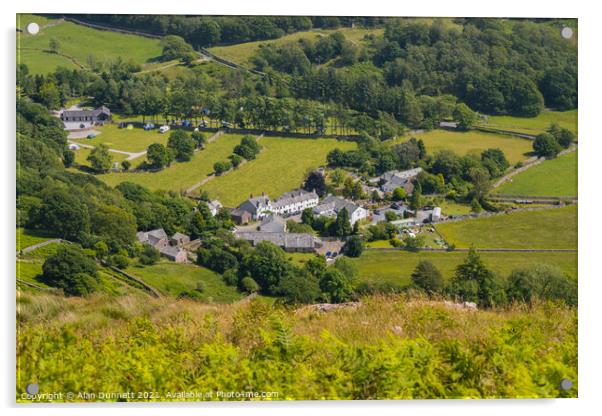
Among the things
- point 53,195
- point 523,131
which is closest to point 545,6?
point 523,131

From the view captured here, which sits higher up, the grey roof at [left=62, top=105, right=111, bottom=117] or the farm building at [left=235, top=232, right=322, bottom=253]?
the grey roof at [left=62, top=105, right=111, bottom=117]

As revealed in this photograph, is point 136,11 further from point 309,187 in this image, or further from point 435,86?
point 435,86

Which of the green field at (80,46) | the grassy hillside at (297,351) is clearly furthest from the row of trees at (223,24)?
the grassy hillside at (297,351)

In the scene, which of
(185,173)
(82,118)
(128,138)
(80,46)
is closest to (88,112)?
(82,118)

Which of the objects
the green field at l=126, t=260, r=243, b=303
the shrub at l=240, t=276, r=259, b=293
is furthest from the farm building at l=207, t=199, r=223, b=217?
the shrub at l=240, t=276, r=259, b=293

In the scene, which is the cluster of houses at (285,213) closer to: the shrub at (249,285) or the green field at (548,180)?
the shrub at (249,285)

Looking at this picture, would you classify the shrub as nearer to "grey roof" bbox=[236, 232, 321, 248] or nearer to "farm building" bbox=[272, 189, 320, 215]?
"grey roof" bbox=[236, 232, 321, 248]
